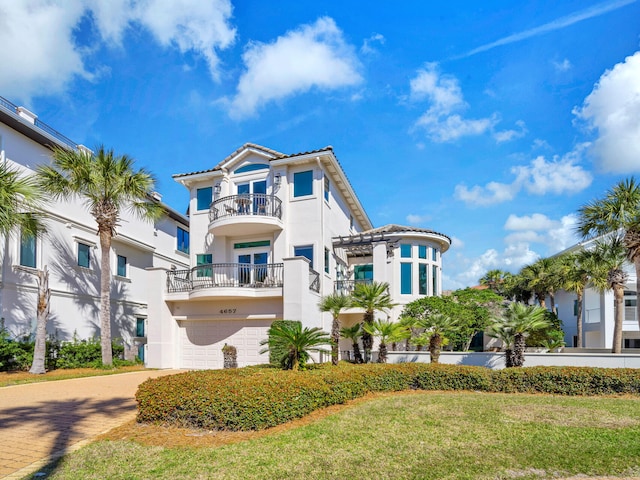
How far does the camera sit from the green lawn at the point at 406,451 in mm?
5648

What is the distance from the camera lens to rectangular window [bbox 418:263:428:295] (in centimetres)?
2304

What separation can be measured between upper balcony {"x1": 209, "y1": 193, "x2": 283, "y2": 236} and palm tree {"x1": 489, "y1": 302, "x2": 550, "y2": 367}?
10.1 m

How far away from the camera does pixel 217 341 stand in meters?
18.7

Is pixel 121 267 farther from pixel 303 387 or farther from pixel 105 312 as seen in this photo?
pixel 303 387

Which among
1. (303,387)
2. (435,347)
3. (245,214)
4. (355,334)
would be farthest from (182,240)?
(303,387)

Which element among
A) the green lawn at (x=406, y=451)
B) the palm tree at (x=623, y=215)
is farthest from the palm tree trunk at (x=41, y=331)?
the palm tree at (x=623, y=215)

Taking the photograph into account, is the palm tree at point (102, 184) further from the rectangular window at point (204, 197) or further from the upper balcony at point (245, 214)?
the upper balcony at point (245, 214)

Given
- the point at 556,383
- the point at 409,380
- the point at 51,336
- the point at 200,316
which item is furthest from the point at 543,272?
the point at 51,336

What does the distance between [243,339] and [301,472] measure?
13057 mm

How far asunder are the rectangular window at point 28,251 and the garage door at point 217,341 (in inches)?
266

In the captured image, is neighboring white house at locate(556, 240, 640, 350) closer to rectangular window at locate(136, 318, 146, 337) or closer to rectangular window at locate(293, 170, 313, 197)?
rectangular window at locate(293, 170, 313, 197)

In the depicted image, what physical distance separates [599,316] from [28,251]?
3362cm

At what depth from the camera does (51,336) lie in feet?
60.7

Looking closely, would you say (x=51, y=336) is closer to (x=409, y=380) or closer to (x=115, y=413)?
(x=115, y=413)
